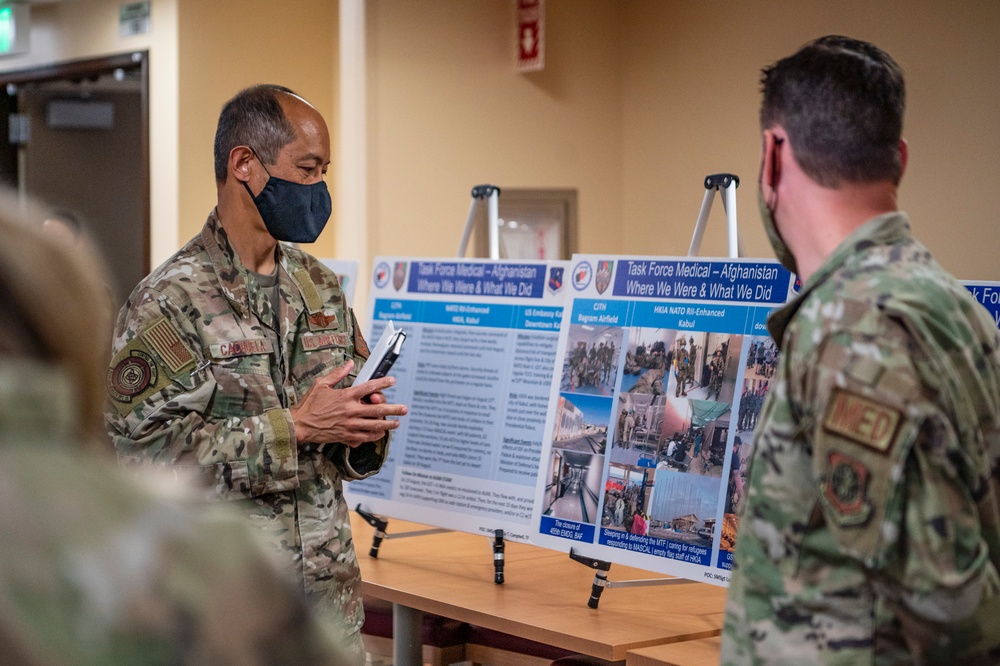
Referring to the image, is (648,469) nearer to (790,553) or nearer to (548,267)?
(548,267)

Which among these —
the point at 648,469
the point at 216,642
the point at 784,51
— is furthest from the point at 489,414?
the point at 784,51

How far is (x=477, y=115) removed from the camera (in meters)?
6.39

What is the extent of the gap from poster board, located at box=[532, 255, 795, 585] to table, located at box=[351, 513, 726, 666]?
126 millimetres

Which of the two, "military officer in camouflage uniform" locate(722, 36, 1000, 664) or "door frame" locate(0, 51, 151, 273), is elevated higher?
"door frame" locate(0, 51, 151, 273)

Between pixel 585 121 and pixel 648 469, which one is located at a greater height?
pixel 585 121

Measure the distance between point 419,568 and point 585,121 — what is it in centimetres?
426

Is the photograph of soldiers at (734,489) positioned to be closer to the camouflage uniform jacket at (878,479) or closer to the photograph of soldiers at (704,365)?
the photograph of soldiers at (704,365)

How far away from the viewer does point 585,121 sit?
6.88 m

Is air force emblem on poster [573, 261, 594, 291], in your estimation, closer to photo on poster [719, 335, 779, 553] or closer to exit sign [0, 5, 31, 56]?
photo on poster [719, 335, 779, 553]

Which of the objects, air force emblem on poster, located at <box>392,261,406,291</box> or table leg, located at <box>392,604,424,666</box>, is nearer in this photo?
table leg, located at <box>392,604,424,666</box>

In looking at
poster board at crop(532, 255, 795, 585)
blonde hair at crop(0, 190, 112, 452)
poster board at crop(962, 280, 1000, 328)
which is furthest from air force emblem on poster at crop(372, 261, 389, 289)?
blonde hair at crop(0, 190, 112, 452)

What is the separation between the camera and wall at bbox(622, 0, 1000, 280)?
5422mm

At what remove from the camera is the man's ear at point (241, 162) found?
2.44 m

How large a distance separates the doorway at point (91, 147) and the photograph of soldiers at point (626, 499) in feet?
12.0
